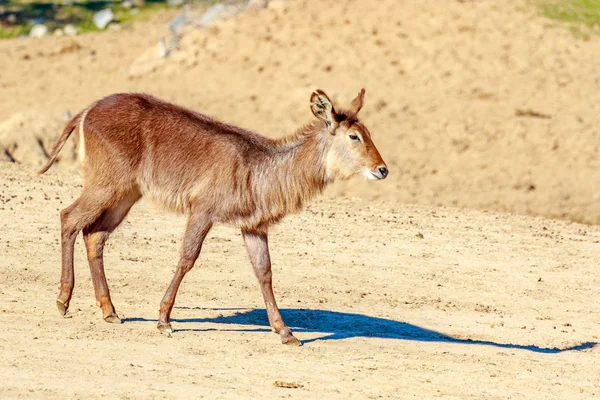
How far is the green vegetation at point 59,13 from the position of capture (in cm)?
2825

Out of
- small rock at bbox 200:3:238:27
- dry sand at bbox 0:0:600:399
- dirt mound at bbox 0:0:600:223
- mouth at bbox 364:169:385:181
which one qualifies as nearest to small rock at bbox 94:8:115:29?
dry sand at bbox 0:0:600:399

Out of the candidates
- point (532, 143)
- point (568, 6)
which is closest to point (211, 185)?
point (532, 143)

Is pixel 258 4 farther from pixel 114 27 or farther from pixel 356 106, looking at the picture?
pixel 356 106

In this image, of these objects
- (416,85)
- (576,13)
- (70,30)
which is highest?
(576,13)

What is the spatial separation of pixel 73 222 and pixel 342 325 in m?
2.53

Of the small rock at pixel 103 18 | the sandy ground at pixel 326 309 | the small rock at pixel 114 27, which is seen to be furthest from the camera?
the small rock at pixel 103 18

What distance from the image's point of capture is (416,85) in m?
19.4

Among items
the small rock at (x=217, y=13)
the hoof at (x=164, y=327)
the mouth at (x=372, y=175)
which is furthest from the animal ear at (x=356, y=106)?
the small rock at (x=217, y=13)

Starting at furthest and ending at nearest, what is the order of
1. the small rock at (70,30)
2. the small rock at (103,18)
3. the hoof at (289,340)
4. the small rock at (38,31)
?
1. the small rock at (103,18)
2. the small rock at (38,31)
3. the small rock at (70,30)
4. the hoof at (289,340)

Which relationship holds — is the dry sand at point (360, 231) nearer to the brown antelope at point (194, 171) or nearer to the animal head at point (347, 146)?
the brown antelope at point (194, 171)

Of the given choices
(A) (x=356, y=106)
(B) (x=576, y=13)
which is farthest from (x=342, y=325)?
(B) (x=576, y=13)

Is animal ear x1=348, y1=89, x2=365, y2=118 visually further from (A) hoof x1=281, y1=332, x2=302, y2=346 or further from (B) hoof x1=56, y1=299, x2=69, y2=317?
(B) hoof x1=56, y1=299, x2=69, y2=317

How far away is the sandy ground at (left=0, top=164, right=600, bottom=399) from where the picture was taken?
7836 mm

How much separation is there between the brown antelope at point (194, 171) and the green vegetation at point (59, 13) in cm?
1901
